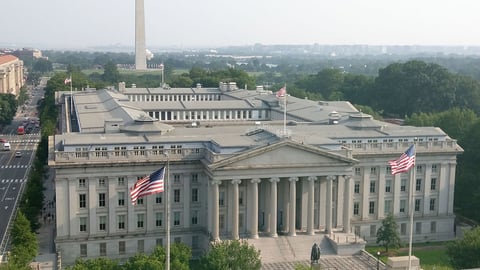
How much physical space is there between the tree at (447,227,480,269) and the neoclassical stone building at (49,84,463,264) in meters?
7.58

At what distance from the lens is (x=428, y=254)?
245 ft

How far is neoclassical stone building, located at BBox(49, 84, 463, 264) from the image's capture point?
70312mm

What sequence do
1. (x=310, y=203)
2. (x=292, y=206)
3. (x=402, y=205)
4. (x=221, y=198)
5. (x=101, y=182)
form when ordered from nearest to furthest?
(x=101, y=182), (x=292, y=206), (x=221, y=198), (x=310, y=203), (x=402, y=205)

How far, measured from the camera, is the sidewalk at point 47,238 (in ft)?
220

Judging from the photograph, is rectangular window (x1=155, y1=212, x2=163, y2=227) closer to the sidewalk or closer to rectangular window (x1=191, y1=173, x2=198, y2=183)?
rectangular window (x1=191, y1=173, x2=198, y2=183)

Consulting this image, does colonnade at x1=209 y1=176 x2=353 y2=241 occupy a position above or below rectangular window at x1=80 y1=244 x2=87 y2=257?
above

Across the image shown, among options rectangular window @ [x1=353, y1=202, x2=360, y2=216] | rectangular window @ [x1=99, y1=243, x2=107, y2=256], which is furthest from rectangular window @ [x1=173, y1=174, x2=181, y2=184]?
rectangular window @ [x1=353, y1=202, x2=360, y2=216]

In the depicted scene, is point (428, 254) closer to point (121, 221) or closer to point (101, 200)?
point (121, 221)

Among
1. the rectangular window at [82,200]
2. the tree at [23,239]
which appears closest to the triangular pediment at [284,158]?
the rectangular window at [82,200]

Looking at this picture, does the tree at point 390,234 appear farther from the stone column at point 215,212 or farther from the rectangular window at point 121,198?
the rectangular window at point 121,198

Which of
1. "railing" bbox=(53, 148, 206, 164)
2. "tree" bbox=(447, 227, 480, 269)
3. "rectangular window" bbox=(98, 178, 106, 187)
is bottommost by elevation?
"tree" bbox=(447, 227, 480, 269)

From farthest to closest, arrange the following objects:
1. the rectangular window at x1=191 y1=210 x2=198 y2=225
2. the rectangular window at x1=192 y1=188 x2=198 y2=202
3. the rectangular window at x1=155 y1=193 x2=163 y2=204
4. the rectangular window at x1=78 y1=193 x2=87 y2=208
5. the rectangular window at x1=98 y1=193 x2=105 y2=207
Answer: the rectangular window at x1=191 y1=210 x2=198 y2=225 < the rectangular window at x1=192 y1=188 x2=198 y2=202 < the rectangular window at x1=155 y1=193 x2=163 y2=204 < the rectangular window at x1=98 y1=193 x2=105 y2=207 < the rectangular window at x1=78 y1=193 x2=87 y2=208

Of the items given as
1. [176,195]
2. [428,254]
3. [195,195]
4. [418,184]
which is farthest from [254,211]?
[418,184]

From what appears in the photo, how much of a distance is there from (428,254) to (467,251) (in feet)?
50.6
